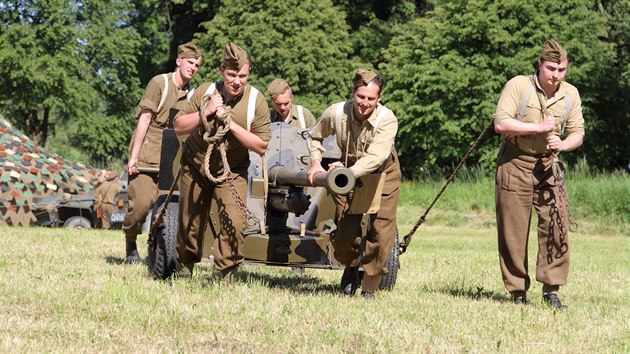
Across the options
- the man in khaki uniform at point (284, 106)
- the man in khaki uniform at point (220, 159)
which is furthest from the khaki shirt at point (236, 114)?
the man in khaki uniform at point (284, 106)

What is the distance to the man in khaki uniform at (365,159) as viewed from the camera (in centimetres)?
865

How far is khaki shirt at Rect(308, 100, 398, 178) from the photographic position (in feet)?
28.3

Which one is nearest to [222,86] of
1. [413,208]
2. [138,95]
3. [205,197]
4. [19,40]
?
[205,197]

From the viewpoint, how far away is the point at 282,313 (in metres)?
7.60

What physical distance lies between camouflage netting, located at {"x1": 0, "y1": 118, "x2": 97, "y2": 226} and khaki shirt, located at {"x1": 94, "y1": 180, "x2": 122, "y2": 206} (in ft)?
6.27

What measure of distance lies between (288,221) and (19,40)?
3528 centimetres

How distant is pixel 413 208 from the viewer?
32.7 m

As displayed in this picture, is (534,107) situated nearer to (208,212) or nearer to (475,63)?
(208,212)

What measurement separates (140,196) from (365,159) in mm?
3456

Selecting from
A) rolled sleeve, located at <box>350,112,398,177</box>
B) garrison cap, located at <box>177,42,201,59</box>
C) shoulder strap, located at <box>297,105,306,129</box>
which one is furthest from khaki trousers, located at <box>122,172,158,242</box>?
rolled sleeve, located at <box>350,112,398,177</box>

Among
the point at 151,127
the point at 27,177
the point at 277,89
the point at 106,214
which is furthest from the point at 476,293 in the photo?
the point at 27,177

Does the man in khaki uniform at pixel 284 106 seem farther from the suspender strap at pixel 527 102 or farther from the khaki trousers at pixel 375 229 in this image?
the suspender strap at pixel 527 102

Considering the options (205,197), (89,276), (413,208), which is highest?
(205,197)

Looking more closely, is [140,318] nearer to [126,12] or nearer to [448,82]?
[448,82]
